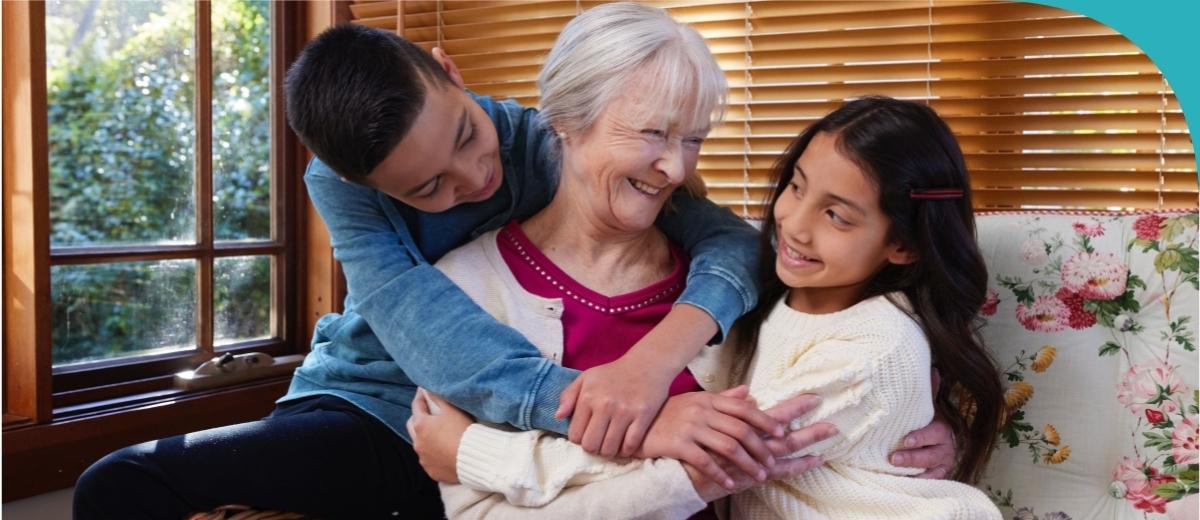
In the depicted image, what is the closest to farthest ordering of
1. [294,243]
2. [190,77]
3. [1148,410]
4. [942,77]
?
[1148,410] → [942,77] → [190,77] → [294,243]

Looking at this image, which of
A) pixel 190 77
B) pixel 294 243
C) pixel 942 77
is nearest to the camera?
pixel 942 77

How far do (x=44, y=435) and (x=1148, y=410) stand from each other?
7.29 feet

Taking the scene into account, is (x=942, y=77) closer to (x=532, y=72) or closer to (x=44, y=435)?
(x=532, y=72)

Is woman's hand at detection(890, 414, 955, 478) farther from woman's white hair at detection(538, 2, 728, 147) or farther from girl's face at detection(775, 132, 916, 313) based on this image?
woman's white hair at detection(538, 2, 728, 147)

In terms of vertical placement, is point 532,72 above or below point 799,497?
above

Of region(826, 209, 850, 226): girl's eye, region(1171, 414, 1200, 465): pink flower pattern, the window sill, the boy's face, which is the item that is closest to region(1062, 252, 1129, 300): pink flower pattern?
→ region(1171, 414, 1200, 465): pink flower pattern

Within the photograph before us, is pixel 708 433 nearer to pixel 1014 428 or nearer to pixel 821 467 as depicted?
pixel 821 467

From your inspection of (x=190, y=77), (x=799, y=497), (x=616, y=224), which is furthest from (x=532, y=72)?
(x=799, y=497)

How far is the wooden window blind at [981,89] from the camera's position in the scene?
2088mm

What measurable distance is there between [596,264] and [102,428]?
1420mm

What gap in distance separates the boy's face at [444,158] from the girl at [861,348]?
325mm

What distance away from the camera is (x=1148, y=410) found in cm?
160

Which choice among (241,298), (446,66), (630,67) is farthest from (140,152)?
(630,67)

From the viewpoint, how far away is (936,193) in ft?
4.77
